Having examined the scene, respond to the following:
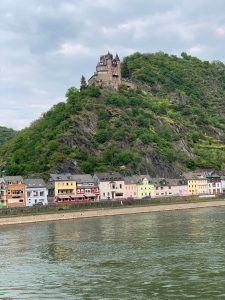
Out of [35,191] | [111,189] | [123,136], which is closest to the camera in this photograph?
[35,191]

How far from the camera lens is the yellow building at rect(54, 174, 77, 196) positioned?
91.2 m

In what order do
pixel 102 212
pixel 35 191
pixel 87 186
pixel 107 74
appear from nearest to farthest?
pixel 102 212 → pixel 35 191 → pixel 87 186 → pixel 107 74

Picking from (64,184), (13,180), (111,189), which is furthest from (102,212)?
(111,189)

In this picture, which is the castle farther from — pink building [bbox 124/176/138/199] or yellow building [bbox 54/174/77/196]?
yellow building [bbox 54/174/77/196]

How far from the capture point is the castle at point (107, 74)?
137375 millimetres

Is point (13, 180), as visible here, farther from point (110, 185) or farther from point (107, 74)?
point (107, 74)

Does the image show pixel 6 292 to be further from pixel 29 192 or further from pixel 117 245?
pixel 29 192

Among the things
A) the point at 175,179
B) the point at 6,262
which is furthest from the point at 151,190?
the point at 6,262

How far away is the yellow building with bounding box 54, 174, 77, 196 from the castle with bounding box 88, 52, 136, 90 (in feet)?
163

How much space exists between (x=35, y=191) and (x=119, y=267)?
65.1m

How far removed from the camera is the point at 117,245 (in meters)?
32.7

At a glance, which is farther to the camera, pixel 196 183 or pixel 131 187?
pixel 196 183

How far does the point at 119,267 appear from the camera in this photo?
941 inches

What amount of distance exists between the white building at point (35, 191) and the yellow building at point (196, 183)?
34084 mm
